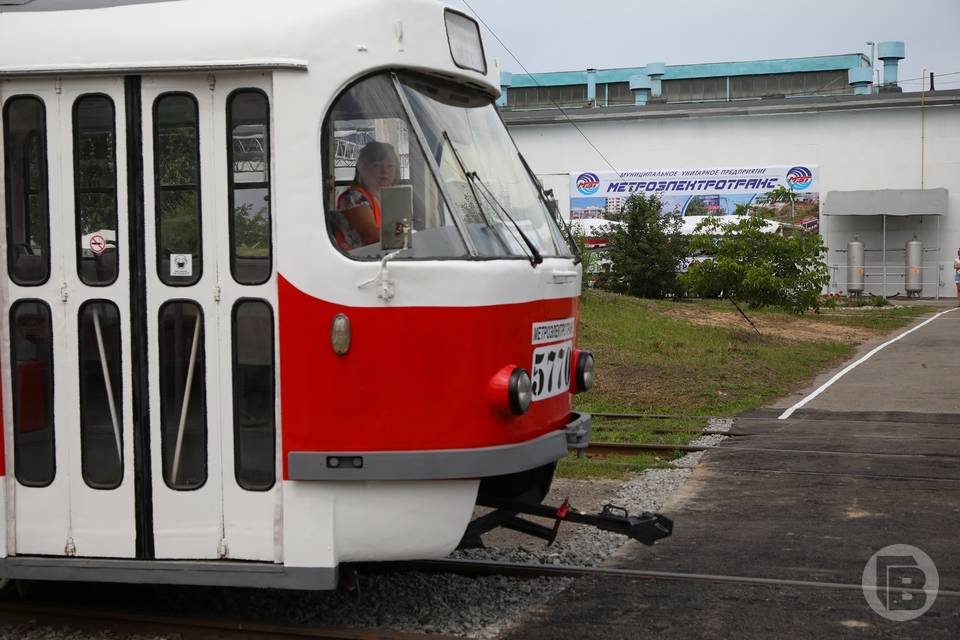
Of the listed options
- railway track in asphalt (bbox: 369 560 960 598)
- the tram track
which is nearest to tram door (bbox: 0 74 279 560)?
railway track in asphalt (bbox: 369 560 960 598)

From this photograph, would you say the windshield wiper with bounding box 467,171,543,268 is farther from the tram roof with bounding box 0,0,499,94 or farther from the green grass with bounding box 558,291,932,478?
the green grass with bounding box 558,291,932,478

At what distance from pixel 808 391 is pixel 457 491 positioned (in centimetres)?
1170

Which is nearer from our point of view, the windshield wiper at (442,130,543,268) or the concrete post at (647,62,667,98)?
the windshield wiper at (442,130,543,268)

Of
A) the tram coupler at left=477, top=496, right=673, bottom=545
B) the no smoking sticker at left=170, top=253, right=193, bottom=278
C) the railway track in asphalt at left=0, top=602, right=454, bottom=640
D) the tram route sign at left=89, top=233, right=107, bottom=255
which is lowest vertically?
the railway track in asphalt at left=0, top=602, right=454, bottom=640

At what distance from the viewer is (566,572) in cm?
711

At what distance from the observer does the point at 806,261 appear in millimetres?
23750

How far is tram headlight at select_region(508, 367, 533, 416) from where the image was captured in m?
5.57

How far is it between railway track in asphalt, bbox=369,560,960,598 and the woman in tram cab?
2.41 meters

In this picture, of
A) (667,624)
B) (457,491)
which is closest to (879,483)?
(667,624)

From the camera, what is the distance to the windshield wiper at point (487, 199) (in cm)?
594

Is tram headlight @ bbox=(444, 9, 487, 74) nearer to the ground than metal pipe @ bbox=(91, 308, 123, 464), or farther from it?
farther from it

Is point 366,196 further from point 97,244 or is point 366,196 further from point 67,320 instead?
point 67,320

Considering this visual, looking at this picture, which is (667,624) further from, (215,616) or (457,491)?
(215,616)

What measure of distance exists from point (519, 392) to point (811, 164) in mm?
39041
